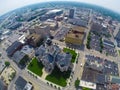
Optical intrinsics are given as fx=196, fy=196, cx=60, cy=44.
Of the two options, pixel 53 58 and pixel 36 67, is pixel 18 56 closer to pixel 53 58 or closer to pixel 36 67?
pixel 36 67

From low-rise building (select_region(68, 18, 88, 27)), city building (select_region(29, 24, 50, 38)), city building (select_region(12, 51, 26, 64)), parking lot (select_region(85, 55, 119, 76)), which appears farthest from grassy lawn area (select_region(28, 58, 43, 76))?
low-rise building (select_region(68, 18, 88, 27))

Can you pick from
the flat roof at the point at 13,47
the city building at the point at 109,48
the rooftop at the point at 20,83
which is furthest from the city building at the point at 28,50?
the city building at the point at 109,48

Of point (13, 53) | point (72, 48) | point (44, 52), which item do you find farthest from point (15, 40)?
point (72, 48)

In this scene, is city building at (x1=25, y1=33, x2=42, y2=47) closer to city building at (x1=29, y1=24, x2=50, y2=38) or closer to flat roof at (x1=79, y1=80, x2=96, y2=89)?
city building at (x1=29, y1=24, x2=50, y2=38)

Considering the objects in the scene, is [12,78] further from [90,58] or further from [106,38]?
[106,38]

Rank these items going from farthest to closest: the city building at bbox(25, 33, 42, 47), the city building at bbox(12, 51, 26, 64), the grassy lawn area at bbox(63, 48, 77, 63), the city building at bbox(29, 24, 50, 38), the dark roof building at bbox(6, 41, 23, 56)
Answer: the city building at bbox(29, 24, 50, 38)
the city building at bbox(25, 33, 42, 47)
the dark roof building at bbox(6, 41, 23, 56)
the city building at bbox(12, 51, 26, 64)
the grassy lawn area at bbox(63, 48, 77, 63)

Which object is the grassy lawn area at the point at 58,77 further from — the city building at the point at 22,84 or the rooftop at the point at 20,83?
the rooftop at the point at 20,83
